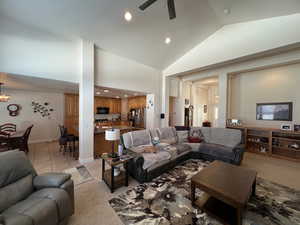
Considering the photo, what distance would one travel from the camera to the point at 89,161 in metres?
3.77

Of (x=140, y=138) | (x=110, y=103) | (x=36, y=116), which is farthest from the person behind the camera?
(x=110, y=103)

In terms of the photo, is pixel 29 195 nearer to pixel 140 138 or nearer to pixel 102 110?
pixel 140 138

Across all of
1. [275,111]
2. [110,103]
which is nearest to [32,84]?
[110,103]

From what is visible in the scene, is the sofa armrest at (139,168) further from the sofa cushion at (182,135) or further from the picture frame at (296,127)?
the picture frame at (296,127)

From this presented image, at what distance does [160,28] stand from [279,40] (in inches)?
127

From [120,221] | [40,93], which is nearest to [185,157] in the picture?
[120,221]

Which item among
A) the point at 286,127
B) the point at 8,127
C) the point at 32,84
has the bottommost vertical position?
the point at 8,127

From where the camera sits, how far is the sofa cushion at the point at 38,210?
1223 mm

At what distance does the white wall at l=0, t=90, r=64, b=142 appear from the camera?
17.7 ft

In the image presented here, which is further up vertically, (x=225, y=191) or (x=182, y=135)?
(x=182, y=135)

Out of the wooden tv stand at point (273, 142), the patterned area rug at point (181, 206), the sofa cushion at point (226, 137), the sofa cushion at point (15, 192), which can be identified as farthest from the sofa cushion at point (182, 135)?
the sofa cushion at point (15, 192)

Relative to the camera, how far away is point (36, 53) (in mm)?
3076

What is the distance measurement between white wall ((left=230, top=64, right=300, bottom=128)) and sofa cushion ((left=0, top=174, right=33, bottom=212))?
6.73 metres

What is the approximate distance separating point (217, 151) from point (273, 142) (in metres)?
2.57
